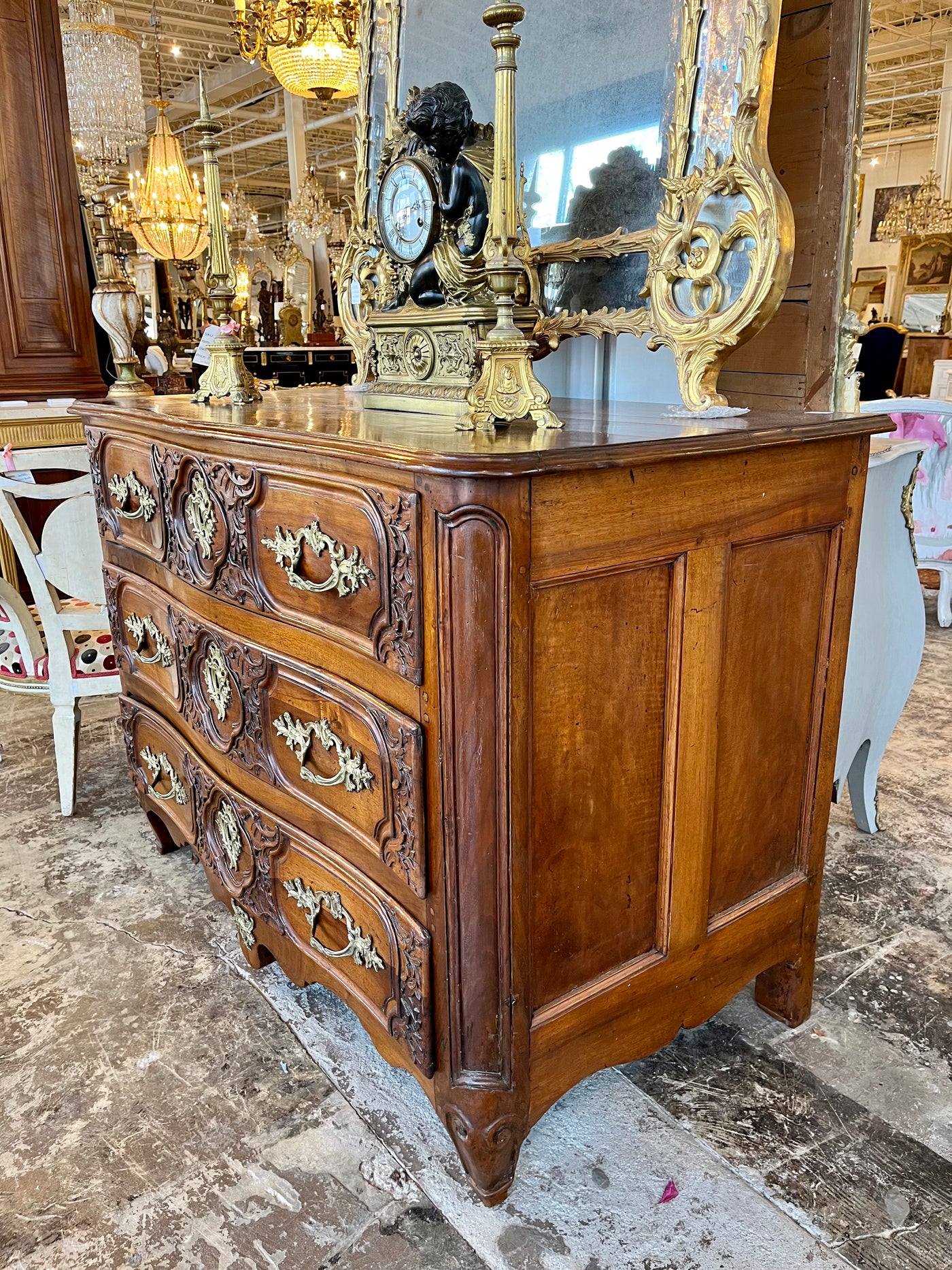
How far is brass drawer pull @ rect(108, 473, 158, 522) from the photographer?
1852 millimetres

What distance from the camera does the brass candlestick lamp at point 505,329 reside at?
1177 mm

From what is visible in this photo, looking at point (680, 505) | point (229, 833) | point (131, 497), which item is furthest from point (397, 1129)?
point (131, 497)

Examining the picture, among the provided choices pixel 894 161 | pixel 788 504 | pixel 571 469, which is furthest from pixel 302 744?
pixel 894 161

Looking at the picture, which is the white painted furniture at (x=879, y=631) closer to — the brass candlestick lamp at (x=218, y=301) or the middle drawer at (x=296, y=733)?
the middle drawer at (x=296, y=733)

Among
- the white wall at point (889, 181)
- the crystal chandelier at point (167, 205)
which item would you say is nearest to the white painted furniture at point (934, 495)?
the crystal chandelier at point (167, 205)

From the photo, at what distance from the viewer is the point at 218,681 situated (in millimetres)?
1676

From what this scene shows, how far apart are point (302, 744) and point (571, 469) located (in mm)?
662

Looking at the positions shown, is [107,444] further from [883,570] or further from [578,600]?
[883,570]

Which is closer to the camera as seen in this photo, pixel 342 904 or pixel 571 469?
pixel 571 469

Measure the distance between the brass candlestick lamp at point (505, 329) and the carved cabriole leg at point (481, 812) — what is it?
237 millimetres

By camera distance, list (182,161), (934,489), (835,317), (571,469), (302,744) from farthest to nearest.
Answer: (182,161) < (934,489) < (835,317) < (302,744) < (571,469)

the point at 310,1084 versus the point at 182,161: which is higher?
the point at 182,161

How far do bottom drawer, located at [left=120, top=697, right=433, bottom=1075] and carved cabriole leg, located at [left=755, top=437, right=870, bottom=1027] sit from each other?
75 cm

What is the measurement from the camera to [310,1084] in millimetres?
1563
